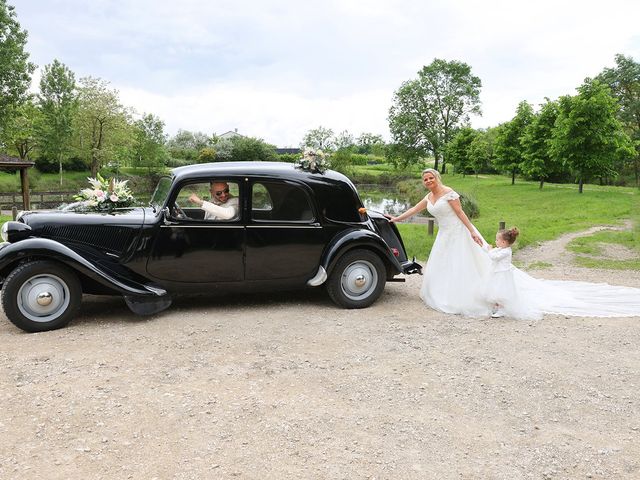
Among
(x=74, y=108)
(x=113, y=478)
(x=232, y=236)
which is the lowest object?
(x=113, y=478)

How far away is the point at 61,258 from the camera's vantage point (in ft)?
17.3

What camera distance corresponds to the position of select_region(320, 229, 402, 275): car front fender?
634 centimetres

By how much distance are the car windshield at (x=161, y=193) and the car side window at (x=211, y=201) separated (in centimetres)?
26

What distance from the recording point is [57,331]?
534 cm

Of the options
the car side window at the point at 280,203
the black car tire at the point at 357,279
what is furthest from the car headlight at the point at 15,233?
the black car tire at the point at 357,279

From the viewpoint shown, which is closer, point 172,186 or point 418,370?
point 418,370

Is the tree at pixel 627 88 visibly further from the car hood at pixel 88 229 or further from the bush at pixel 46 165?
the bush at pixel 46 165

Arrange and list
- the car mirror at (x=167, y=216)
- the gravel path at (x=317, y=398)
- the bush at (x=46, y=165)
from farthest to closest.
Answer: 1. the bush at (x=46, y=165)
2. the car mirror at (x=167, y=216)
3. the gravel path at (x=317, y=398)

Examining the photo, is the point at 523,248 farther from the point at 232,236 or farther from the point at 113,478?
the point at 113,478

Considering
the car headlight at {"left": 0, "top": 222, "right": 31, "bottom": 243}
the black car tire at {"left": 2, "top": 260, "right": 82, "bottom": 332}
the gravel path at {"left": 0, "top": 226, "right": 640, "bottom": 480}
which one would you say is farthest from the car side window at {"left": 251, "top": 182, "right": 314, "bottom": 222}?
the car headlight at {"left": 0, "top": 222, "right": 31, "bottom": 243}

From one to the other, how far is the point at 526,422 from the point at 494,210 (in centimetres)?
2320

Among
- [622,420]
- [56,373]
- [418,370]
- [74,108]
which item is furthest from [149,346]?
[74,108]

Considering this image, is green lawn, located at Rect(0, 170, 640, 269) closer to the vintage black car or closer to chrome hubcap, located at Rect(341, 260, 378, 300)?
chrome hubcap, located at Rect(341, 260, 378, 300)

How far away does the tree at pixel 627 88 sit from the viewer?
4566cm
